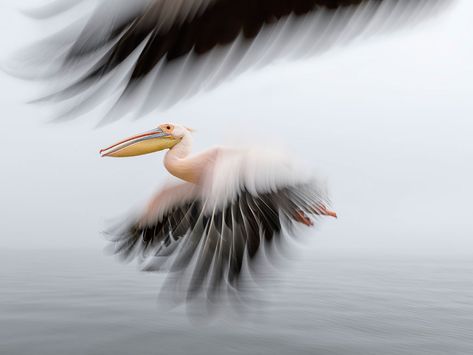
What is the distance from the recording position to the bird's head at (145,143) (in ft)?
5.08

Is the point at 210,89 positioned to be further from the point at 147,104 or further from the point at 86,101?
the point at 86,101

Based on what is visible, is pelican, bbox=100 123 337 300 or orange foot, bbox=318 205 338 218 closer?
pelican, bbox=100 123 337 300

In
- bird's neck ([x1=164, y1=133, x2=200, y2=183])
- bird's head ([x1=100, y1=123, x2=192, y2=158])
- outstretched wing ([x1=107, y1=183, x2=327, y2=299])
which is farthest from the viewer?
bird's neck ([x1=164, y1=133, x2=200, y2=183])

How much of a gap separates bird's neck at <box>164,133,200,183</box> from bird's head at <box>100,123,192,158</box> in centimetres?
6

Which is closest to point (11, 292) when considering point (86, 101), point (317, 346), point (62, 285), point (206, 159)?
point (62, 285)

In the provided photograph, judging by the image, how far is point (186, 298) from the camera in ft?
3.53

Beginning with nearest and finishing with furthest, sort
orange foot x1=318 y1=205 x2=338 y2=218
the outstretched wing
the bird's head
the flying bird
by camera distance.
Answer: the flying bird, the outstretched wing, the bird's head, orange foot x1=318 y1=205 x2=338 y2=218

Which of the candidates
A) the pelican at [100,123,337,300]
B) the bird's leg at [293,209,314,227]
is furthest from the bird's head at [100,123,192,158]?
the bird's leg at [293,209,314,227]

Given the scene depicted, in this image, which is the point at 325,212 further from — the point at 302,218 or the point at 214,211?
the point at 214,211

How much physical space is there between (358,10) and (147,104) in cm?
43

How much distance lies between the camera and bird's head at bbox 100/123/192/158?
1.55 m

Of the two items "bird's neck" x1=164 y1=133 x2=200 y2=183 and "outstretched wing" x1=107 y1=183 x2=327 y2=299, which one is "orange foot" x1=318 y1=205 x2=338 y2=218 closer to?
"outstretched wing" x1=107 y1=183 x2=327 y2=299

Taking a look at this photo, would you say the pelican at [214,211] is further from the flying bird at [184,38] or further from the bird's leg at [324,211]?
the flying bird at [184,38]

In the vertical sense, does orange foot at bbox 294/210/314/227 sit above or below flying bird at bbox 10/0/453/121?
below
